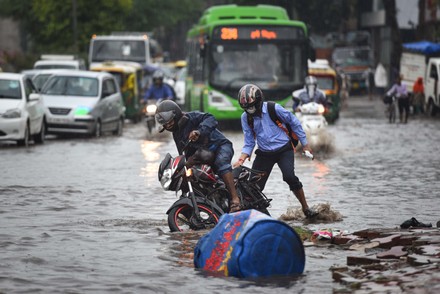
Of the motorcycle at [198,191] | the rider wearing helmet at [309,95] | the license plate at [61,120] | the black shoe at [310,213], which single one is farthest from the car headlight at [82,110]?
the motorcycle at [198,191]

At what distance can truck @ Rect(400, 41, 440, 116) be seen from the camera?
154 feet

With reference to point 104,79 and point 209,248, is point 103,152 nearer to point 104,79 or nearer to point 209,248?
point 104,79

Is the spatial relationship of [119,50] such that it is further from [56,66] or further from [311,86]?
[311,86]

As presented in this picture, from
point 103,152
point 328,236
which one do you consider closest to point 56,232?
point 328,236

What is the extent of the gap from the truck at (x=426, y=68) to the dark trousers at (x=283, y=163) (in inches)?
1275

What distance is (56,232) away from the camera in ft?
43.9

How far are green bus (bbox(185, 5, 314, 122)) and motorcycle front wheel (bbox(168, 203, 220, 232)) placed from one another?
892 inches

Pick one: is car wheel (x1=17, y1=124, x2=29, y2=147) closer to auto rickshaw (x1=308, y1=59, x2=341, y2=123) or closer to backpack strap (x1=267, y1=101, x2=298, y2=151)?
backpack strap (x1=267, y1=101, x2=298, y2=151)

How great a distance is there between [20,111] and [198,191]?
578 inches

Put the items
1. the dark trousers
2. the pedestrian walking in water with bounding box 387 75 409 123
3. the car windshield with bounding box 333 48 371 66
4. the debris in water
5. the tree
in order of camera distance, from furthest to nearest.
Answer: the car windshield with bounding box 333 48 371 66, the tree, the pedestrian walking in water with bounding box 387 75 409 123, the debris in water, the dark trousers

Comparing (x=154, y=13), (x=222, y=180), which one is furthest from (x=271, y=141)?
(x=154, y=13)

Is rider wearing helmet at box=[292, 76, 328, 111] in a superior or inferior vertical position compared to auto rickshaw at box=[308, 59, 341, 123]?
superior

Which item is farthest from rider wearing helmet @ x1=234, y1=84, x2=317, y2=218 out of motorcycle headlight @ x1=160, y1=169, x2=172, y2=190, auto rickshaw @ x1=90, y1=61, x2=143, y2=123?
auto rickshaw @ x1=90, y1=61, x2=143, y2=123

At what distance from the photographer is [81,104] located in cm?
3225
